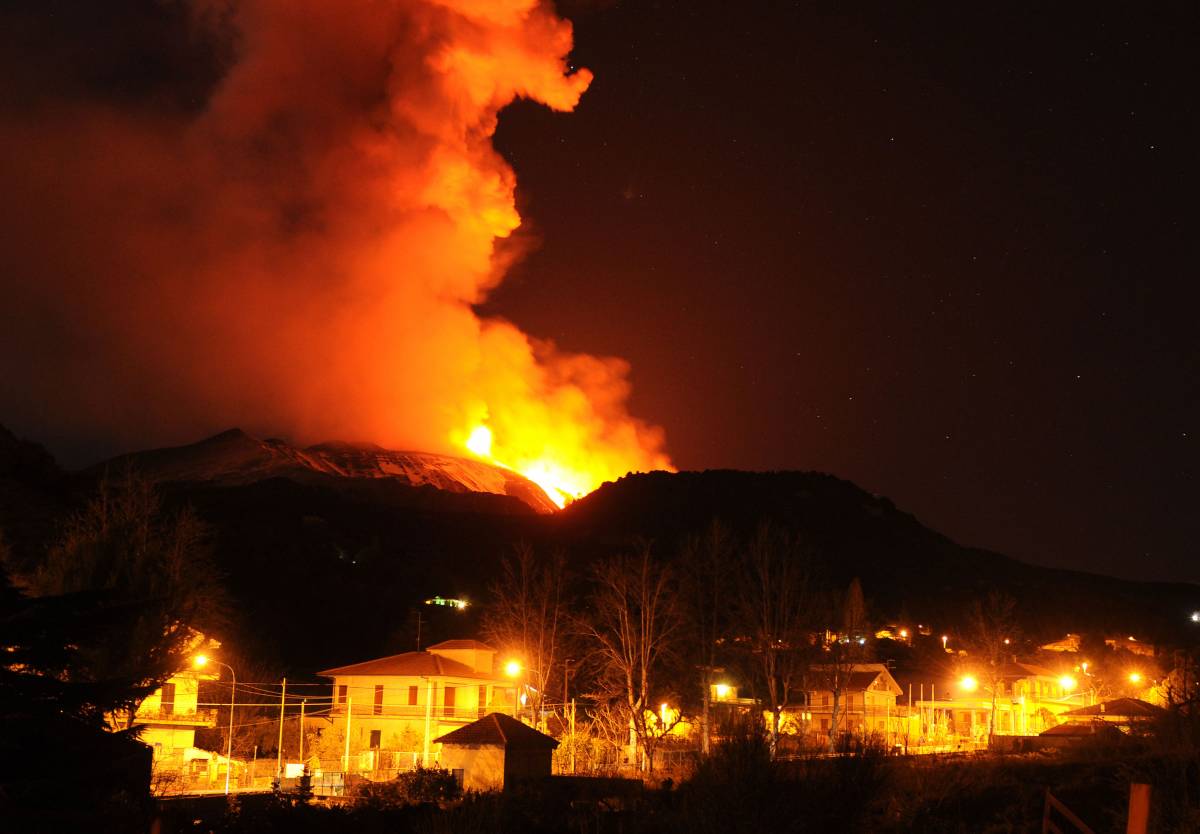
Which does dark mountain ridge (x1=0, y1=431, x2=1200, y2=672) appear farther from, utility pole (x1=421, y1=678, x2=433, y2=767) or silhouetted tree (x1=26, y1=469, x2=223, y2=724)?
utility pole (x1=421, y1=678, x2=433, y2=767)

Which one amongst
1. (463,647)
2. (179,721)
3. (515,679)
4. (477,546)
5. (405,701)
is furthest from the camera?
(477,546)

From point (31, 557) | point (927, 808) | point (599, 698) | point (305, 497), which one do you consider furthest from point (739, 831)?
point (305, 497)

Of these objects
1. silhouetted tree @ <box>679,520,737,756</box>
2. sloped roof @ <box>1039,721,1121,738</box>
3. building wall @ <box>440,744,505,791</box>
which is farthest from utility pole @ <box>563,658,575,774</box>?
sloped roof @ <box>1039,721,1121,738</box>

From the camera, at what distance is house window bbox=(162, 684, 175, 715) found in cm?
4734

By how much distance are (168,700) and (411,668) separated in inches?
482

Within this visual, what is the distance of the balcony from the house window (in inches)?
1.6

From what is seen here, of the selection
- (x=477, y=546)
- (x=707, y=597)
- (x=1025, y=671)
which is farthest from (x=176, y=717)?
(x=477, y=546)

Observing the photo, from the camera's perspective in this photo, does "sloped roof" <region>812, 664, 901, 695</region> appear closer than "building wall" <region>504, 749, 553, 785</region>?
No

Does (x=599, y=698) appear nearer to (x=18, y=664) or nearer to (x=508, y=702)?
(x=508, y=702)

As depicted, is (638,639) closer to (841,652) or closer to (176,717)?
(841,652)

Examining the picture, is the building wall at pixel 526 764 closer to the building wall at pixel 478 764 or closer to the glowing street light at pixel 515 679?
the building wall at pixel 478 764

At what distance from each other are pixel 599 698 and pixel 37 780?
50.0m

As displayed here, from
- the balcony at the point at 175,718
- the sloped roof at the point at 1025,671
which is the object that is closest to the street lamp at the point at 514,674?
the balcony at the point at 175,718

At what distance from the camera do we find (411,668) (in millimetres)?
56531
